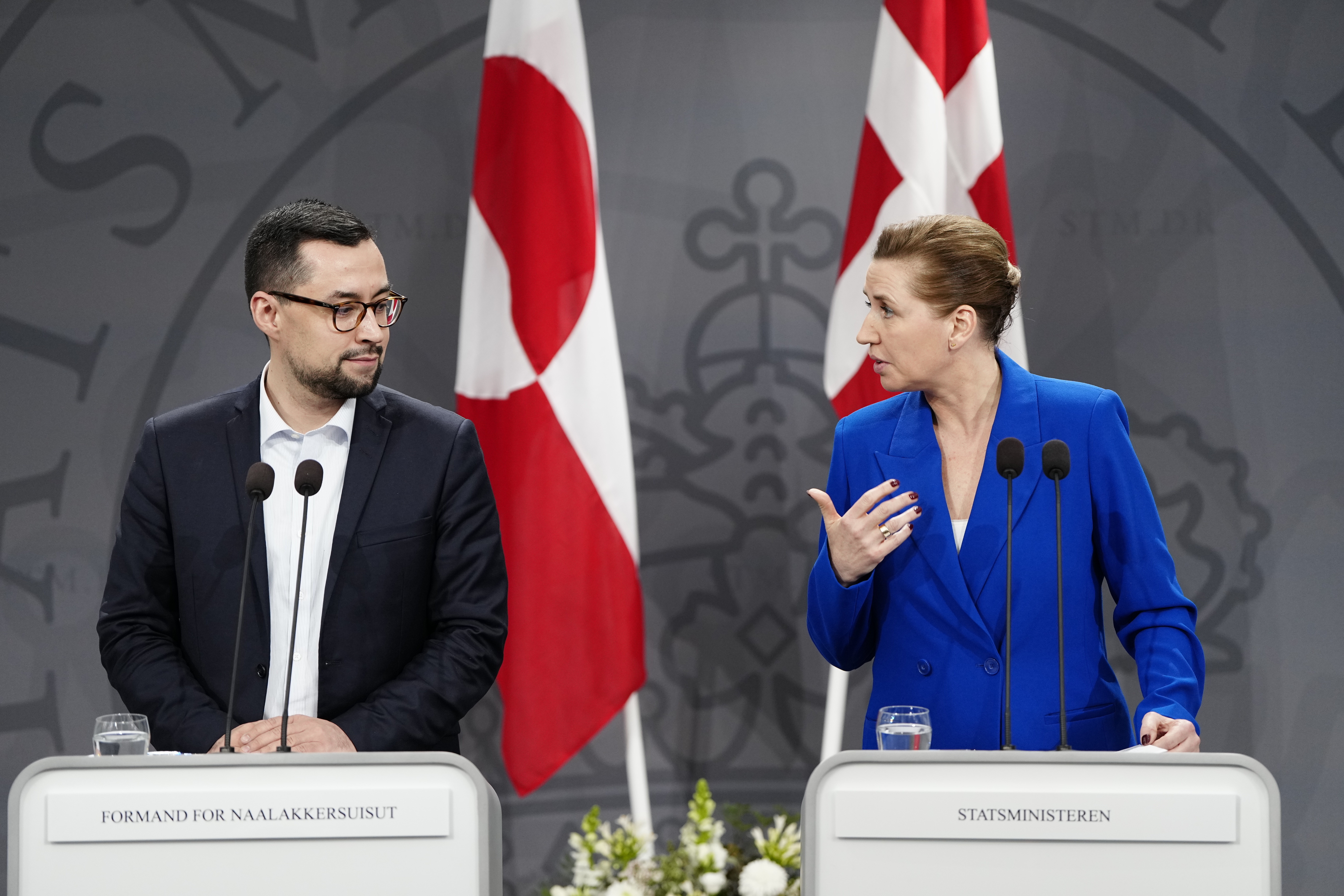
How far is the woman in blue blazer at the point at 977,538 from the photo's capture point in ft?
6.02

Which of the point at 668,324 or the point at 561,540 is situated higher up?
the point at 668,324

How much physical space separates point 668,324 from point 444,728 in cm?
174

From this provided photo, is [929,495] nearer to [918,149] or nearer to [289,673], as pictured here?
[289,673]

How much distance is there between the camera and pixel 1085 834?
4.27 feet

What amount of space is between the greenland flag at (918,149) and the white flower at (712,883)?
1.20 meters

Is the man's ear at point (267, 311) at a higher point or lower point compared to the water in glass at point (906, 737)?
higher

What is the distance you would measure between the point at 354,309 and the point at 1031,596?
1.22 meters

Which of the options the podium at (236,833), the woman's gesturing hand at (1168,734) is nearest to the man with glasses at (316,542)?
the podium at (236,833)

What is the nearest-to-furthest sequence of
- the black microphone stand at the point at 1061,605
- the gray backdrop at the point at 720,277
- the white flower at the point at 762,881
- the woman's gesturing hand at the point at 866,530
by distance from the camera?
the black microphone stand at the point at 1061,605
the woman's gesturing hand at the point at 866,530
the white flower at the point at 762,881
the gray backdrop at the point at 720,277

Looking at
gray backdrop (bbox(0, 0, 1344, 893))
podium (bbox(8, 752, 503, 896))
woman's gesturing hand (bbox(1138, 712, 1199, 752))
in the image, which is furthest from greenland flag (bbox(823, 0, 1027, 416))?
podium (bbox(8, 752, 503, 896))

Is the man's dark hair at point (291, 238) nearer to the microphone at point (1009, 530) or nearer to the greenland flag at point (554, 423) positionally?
the greenland flag at point (554, 423)

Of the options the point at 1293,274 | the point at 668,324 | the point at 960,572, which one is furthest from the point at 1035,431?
the point at 1293,274

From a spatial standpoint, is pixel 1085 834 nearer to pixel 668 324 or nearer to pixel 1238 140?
pixel 668 324

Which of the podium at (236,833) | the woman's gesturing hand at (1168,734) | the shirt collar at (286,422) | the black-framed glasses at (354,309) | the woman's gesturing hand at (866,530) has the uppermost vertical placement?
the black-framed glasses at (354,309)
